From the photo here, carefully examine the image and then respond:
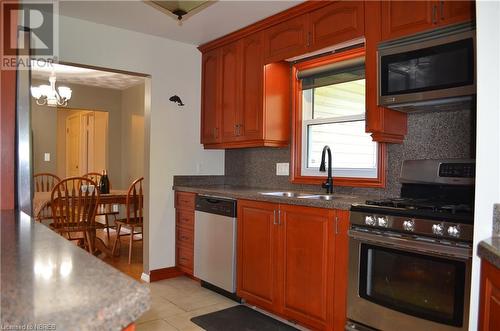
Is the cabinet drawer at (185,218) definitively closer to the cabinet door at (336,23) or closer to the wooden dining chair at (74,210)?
the wooden dining chair at (74,210)

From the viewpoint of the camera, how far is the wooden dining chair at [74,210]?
383cm

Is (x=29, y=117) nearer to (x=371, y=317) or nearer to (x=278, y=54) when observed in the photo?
(x=371, y=317)

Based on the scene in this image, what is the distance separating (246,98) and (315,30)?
0.91 m

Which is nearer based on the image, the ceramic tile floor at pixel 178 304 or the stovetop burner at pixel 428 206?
the stovetop burner at pixel 428 206

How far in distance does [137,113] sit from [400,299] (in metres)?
5.25

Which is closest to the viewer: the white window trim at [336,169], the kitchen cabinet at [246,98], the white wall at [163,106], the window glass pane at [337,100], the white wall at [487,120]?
the white wall at [487,120]

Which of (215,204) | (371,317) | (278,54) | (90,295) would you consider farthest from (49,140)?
(90,295)

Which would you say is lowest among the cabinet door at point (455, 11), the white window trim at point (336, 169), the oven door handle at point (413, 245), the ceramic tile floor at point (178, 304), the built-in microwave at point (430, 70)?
the ceramic tile floor at point (178, 304)

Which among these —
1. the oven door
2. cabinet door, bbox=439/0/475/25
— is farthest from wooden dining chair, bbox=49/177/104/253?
cabinet door, bbox=439/0/475/25

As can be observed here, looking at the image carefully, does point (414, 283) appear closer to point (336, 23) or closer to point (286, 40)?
point (336, 23)

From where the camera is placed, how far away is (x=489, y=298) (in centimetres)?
137

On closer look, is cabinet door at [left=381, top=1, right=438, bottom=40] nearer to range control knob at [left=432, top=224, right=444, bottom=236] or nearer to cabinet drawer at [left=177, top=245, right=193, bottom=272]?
range control knob at [left=432, top=224, right=444, bottom=236]

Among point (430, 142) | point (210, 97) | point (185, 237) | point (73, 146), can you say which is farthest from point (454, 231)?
point (73, 146)

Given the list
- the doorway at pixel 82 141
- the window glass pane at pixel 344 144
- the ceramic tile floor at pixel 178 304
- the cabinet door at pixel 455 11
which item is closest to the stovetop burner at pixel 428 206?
the window glass pane at pixel 344 144
